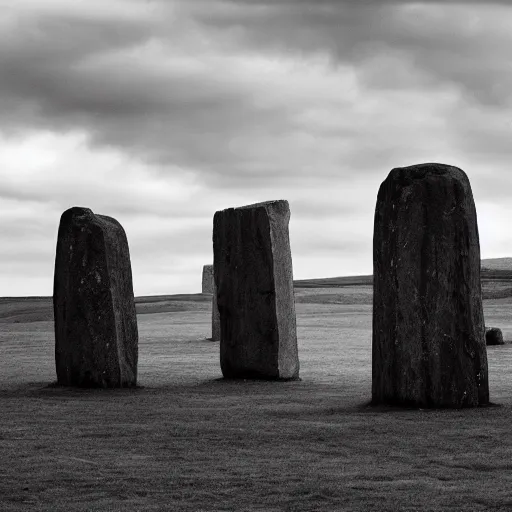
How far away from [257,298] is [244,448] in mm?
7505

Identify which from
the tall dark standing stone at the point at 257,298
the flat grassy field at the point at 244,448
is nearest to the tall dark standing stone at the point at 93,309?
the flat grassy field at the point at 244,448

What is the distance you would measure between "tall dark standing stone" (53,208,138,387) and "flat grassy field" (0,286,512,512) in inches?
18.4

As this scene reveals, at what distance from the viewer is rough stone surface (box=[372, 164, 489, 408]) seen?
41.5ft

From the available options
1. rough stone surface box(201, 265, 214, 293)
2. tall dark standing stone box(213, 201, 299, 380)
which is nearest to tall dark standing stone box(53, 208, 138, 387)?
tall dark standing stone box(213, 201, 299, 380)

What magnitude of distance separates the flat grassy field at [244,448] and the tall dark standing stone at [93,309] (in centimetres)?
47

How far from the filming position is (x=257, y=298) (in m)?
17.5

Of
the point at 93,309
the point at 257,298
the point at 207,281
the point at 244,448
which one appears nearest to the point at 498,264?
the point at 207,281

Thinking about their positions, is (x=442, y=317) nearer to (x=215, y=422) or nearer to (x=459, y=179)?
(x=459, y=179)

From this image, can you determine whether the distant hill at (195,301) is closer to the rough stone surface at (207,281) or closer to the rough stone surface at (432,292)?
the rough stone surface at (207,281)

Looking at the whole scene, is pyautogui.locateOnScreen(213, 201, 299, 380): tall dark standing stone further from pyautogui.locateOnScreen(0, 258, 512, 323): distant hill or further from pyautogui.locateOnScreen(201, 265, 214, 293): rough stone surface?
pyautogui.locateOnScreen(201, 265, 214, 293): rough stone surface

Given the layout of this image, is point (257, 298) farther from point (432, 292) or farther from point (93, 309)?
point (432, 292)

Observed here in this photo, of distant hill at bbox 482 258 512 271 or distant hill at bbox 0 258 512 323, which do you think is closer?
distant hill at bbox 0 258 512 323

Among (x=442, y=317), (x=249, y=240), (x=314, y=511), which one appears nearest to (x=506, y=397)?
(x=442, y=317)

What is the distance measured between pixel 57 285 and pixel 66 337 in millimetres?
807
